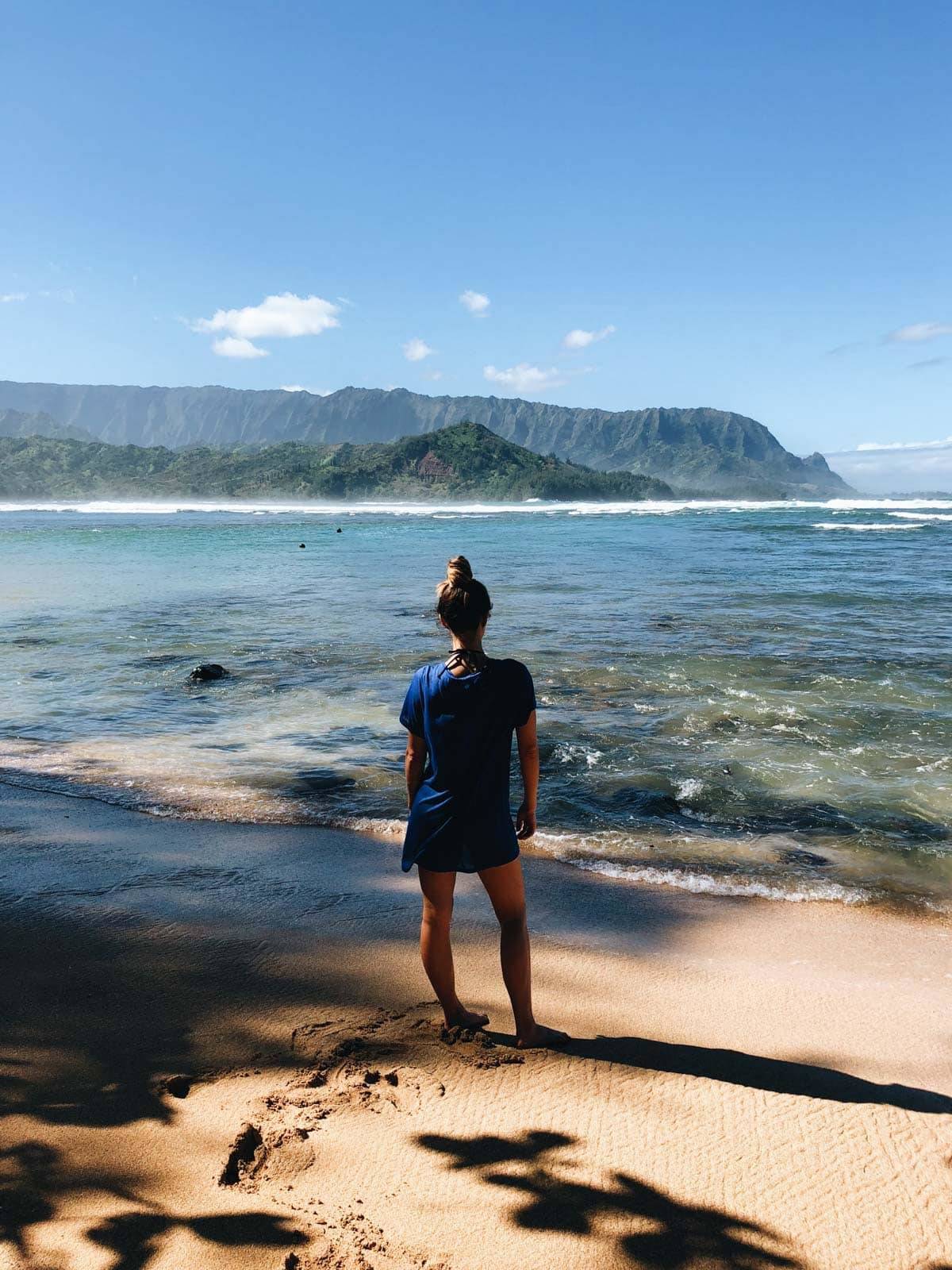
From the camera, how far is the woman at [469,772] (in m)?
3.25

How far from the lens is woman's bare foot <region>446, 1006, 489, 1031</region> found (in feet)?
11.4

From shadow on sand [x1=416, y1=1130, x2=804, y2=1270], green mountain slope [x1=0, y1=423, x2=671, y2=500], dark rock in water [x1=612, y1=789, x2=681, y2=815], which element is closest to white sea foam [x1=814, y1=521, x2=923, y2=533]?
dark rock in water [x1=612, y1=789, x2=681, y2=815]

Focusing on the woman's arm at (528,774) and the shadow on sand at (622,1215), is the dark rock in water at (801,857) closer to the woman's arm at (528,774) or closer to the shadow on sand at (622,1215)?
the woman's arm at (528,774)

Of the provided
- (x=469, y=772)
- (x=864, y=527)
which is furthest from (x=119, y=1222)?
(x=864, y=527)

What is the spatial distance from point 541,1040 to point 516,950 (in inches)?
14.4

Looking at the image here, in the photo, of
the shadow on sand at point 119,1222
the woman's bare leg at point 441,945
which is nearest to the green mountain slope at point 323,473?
the woman's bare leg at point 441,945

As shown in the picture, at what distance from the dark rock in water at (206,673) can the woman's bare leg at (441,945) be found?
27.2 feet

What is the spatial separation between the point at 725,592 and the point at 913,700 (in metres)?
11.0

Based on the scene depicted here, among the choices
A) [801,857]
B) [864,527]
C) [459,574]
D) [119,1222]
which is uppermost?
[864,527]

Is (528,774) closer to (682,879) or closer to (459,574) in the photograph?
(459,574)

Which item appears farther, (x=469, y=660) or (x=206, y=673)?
(x=206, y=673)

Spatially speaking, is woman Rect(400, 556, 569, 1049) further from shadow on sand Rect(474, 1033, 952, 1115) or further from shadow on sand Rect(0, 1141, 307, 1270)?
shadow on sand Rect(0, 1141, 307, 1270)

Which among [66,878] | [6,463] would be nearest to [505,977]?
[66,878]

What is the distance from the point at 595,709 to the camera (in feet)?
30.8
